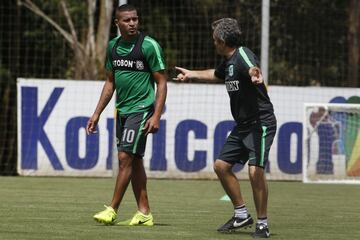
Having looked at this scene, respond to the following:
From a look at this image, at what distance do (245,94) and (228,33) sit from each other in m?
0.58

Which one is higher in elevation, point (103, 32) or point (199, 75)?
point (103, 32)

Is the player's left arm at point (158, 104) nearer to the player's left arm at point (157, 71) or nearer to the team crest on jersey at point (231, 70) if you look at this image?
the player's left arm at point (157, 71)

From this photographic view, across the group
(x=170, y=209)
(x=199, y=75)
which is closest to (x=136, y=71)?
(x=199, y=75)

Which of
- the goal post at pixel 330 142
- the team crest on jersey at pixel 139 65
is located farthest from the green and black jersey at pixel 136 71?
the goal post at pixel 330 142

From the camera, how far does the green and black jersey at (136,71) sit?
1033cm

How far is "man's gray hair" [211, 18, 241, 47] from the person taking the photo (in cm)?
961

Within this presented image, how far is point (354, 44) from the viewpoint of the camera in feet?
75.6

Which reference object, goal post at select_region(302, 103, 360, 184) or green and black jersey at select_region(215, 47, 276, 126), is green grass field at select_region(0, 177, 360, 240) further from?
green and black jersey at select_region(215, 47, 276, 126)

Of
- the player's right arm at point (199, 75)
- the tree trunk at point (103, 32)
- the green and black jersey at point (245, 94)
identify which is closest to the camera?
the green and black jersey at point (245, 94)

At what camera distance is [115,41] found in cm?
1052

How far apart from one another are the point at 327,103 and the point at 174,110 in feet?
9.42

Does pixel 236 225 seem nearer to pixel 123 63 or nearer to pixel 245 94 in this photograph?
pixel 245 94

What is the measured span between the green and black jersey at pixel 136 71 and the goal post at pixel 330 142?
9.14 meters

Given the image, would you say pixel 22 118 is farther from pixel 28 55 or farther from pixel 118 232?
pixel 118 232
